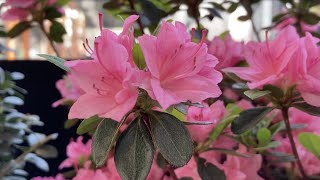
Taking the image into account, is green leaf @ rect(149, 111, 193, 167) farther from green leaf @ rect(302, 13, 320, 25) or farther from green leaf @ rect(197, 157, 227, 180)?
green leaf @ rect(302, 13, 320, 25)

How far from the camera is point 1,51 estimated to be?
983mm

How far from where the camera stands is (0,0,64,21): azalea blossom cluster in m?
1.01

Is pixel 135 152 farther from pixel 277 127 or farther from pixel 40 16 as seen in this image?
pixel 40 16

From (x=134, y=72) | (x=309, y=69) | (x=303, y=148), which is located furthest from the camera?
(x=303, y=148)

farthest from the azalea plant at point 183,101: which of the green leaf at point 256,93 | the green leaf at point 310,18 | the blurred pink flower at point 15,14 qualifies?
the blurred pink flower at point 15,14

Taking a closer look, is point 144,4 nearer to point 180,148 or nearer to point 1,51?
point 1,51

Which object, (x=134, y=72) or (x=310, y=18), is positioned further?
(x=310, y=18)

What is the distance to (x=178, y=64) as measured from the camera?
460 millimetres

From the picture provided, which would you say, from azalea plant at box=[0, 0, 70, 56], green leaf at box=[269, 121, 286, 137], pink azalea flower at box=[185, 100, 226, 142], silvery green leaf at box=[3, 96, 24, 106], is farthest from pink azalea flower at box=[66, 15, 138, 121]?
azalea plant at box=[0, 0, 70, 56]

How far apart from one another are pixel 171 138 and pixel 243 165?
0.87 feet

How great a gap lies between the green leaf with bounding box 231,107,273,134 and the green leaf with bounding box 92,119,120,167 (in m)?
0.20

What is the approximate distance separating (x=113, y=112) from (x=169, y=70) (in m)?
0.07

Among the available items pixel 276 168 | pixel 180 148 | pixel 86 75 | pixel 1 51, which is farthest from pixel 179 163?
pixel 1 51

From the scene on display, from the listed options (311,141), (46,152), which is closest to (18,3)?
(46,152)
